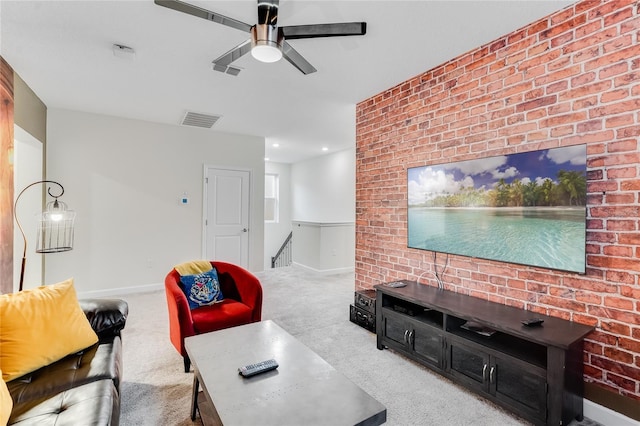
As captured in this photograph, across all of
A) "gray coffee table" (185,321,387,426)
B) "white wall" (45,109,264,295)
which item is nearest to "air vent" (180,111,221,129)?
"white wall" (45,109,264,295)

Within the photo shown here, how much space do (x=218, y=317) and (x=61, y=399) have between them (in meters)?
1.23

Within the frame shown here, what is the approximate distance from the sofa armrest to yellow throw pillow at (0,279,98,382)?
15 cm

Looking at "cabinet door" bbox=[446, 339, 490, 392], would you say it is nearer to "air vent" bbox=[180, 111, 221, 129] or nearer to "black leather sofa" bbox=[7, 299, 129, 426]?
"black leather sofa" bbox=[7, 299, 129, 426]

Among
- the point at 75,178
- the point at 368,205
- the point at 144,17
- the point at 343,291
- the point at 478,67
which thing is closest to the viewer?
the point at 144,17

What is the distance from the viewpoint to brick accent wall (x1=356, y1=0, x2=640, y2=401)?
1.81m

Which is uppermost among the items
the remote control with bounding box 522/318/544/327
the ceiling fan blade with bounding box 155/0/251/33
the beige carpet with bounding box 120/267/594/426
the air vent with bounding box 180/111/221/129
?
the air vent with bounding box 180/111/221/129

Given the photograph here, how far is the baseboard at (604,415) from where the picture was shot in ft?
5.90

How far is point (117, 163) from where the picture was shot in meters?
4.63

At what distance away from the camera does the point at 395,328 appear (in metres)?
2.73

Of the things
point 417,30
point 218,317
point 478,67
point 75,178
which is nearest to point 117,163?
point 75,178

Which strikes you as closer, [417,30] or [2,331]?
[2,331]

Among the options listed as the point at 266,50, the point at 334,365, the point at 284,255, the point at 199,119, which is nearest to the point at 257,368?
the point at 334,365

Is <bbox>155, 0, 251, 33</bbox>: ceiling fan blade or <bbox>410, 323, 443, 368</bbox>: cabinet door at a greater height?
<bbox>155, 0, 251, 33</bbox>: ceiling fan blade

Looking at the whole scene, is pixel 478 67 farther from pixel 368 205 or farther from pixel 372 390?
pixel 372 390
